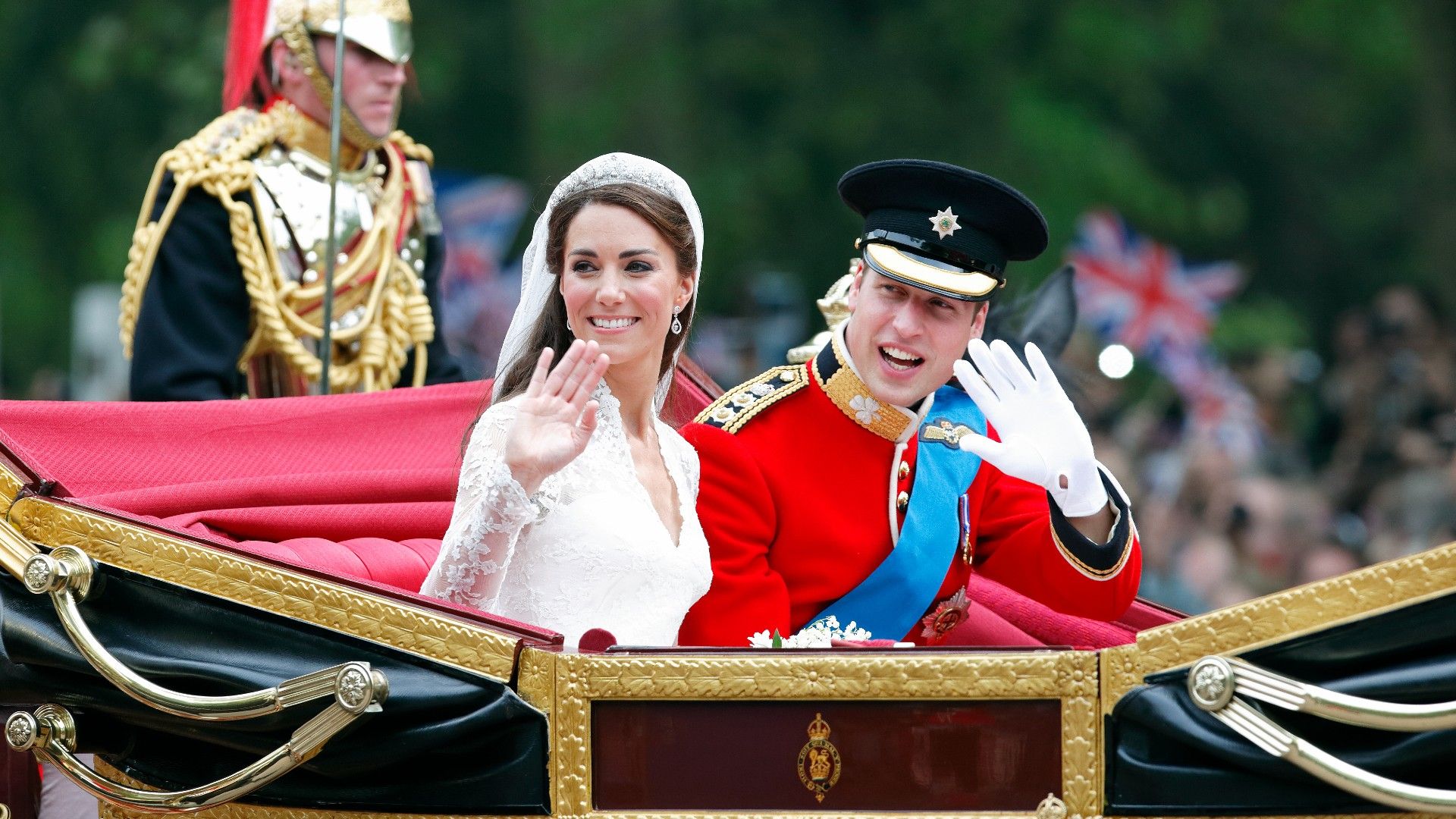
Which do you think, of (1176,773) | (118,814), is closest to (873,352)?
(1176,773)

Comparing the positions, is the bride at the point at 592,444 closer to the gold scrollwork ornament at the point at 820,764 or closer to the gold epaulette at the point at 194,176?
the gold scrollwork ornament at the point at 820,764

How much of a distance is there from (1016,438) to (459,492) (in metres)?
0.85

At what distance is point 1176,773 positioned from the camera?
8.68 ft

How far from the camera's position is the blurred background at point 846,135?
1077cm

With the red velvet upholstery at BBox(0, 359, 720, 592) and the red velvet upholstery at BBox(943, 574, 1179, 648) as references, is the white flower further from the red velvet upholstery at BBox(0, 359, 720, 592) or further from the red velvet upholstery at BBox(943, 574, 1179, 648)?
the red velvet upholstery at BBox(0, 359, 720, 592)

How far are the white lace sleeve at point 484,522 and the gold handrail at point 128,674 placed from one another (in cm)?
23

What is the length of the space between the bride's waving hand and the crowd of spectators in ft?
7.52

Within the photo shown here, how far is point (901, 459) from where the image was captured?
346 cm

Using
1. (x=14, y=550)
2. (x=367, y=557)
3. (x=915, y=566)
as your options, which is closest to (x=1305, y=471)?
(x=915, y=566)

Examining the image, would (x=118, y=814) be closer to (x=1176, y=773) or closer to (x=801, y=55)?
(x=1176, y=773)

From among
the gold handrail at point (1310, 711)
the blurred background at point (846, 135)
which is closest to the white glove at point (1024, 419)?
the gold handrail at point (1310, 711)

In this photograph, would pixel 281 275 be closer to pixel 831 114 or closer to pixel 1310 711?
pixel 1310 711

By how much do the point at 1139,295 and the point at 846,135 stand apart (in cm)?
432

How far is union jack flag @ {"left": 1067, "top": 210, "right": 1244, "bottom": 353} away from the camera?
338 inches
